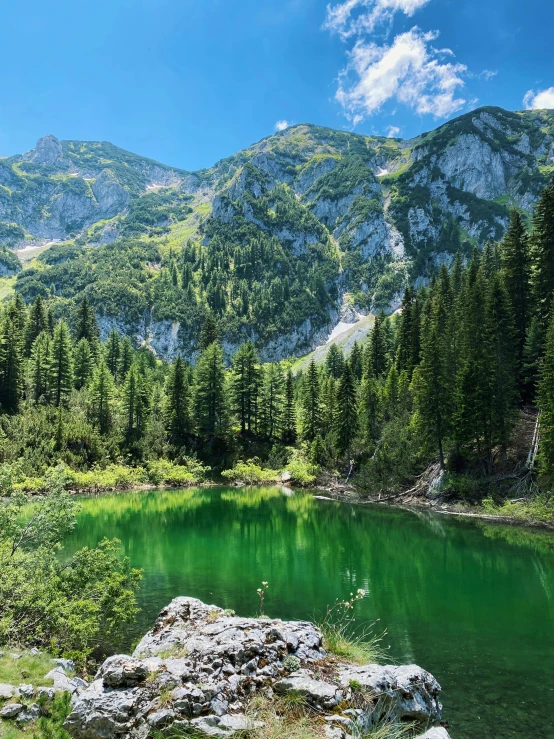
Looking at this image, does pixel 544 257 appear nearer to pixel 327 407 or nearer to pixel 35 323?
pixel 327 407

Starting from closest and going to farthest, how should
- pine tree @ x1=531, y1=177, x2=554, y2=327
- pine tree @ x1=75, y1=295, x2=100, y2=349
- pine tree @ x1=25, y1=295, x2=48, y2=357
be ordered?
pine tree @ x1=531, y1=177, x2=554, y2=327 < pine tree @ x1=25, y1=295, x2=48, y2=357 < pine tree @ x1=75, y1=295, x2=100, y2=349

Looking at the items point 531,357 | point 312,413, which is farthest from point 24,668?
point 312,413

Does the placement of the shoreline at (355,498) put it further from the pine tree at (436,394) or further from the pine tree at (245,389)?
the pine tree at (245,389)

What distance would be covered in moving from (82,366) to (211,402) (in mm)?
25354

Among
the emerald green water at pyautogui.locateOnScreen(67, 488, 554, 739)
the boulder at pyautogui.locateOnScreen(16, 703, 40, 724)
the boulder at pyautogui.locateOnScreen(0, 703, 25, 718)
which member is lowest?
the emerald green water at pyautogui.locateOnScreen(67, 488, 554, 739)

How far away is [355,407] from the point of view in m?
61.4

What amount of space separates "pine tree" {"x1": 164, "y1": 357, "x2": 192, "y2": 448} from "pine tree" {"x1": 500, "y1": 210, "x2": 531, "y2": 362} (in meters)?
46.8

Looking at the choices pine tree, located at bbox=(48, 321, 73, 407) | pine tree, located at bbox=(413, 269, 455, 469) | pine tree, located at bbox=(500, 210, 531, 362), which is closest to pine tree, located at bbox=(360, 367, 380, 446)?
pine tree, located at bbox=(413, 269, 455, 469)

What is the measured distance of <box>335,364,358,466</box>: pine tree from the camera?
199ft

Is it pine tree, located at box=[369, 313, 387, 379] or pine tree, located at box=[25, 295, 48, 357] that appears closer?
pine tree, located at box=[369, 313, 387, 379]

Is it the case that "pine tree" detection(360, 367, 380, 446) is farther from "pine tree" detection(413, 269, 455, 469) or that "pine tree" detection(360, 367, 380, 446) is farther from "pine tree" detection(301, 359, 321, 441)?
"pine tree" detection(301, 359, 321, 441)

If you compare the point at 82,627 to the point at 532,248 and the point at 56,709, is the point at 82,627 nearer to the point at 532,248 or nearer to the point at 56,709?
the point at 56,709

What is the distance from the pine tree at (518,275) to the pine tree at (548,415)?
494 inches

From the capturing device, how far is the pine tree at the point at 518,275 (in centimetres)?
5134
